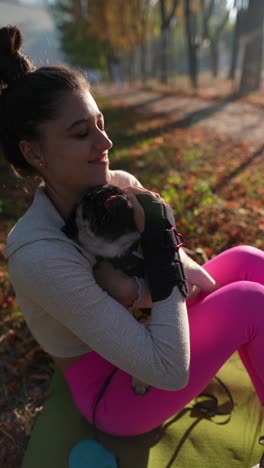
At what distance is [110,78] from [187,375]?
1543 inches

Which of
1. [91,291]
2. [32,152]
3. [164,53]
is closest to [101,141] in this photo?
[32,152]

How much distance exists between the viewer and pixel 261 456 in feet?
6.26

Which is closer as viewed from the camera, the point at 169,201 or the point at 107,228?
the point at 107,228

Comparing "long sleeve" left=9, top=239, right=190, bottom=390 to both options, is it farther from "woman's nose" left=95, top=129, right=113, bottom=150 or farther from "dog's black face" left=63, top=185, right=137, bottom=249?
"woman's nose" left=95, top=129, right=113, bottom=150

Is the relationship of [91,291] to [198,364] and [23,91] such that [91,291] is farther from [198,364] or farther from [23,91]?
[23,91]

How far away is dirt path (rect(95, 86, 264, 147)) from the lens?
915 centimetres

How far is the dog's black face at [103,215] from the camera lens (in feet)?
5.08

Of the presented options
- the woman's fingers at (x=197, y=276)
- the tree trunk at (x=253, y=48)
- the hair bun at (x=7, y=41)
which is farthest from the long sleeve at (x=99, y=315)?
the tree trunk at (x=253, y=48)

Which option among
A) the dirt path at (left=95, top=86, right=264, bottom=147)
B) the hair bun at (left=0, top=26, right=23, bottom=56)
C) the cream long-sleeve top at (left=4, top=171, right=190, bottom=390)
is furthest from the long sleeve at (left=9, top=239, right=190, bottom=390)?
the dirt path at (left=95, top=86, right=264, bottom=147)

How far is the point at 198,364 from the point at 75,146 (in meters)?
1.10

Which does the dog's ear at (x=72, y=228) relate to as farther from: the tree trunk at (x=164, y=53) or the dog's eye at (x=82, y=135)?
the tree trunk at (x=164, y=53)

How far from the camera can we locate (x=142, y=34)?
28531 mm

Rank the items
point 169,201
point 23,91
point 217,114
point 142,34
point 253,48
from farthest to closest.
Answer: point 142,34
point 253,48
point 217,114
point 169,201
point 23,91

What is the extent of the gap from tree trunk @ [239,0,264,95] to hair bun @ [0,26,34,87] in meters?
14.3
